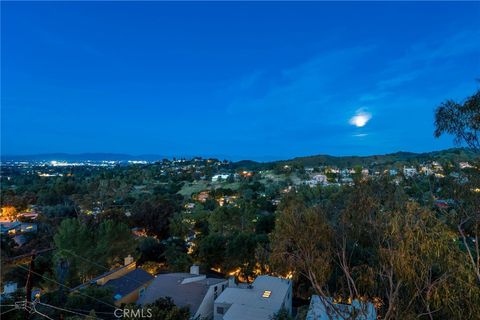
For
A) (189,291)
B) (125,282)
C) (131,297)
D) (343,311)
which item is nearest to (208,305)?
(189,291)

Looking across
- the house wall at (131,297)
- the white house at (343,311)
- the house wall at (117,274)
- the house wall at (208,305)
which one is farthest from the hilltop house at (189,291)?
the white house at (343,311)

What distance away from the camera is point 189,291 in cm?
1357

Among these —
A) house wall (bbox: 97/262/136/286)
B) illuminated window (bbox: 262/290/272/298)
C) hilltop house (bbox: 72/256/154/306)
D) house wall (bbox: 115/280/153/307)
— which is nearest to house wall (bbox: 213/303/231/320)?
illuminated window (bbox: 262/290/272/298)

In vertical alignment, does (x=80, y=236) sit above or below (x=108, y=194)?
below

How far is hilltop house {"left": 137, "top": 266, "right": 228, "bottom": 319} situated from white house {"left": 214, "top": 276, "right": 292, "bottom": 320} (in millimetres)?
907

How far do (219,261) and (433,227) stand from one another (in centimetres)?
1546

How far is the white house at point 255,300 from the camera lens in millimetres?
10781

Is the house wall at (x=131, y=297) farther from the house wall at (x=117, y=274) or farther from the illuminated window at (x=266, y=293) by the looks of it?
the illuminated window at (x=266, y=293)

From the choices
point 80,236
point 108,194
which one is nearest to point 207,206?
point 108,194

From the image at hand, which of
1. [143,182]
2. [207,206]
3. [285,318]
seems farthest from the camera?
[143,182]

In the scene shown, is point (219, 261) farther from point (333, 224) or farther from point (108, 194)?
point (108, 194)

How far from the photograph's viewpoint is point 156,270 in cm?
2098

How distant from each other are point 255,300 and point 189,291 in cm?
345

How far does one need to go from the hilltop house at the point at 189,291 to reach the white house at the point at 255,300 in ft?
2.97
